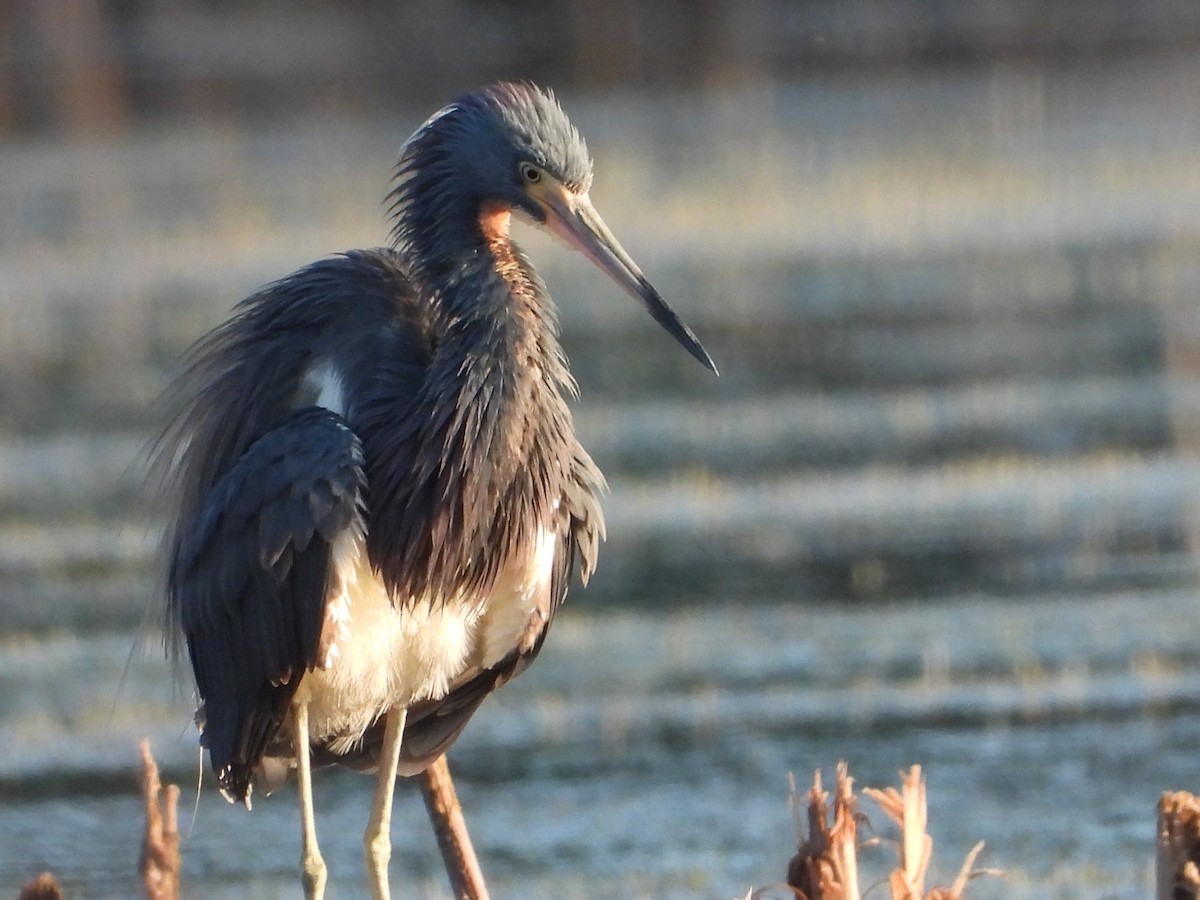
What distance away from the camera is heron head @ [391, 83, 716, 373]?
561cm

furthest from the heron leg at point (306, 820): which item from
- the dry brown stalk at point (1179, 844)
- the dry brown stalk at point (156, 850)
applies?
the dry brown stalk at point (1179, 844)

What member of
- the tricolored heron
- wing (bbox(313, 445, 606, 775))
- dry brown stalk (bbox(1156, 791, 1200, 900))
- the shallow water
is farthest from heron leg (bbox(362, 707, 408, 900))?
dry brown stalk (bbox(1156, 791, 1200, 900))

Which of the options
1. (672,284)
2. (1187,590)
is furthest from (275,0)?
(1187,590)

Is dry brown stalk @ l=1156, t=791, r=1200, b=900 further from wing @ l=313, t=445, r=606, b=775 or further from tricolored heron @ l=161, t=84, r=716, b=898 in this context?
wing @ l=313, t=445, r=606, b=775

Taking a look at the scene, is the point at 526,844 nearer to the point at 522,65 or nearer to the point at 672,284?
the point at 672,284

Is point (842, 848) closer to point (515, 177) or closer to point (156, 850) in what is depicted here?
point (156, 850)

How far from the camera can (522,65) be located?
26.3m

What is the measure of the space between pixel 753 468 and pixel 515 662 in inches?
222

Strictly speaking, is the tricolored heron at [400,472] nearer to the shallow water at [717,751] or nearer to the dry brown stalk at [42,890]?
the dry brown stalk at [42,890]

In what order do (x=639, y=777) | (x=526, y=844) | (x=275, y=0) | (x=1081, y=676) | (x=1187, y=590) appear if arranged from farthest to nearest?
1. (x=275, y=0)
2. (x=1187, y=590)
3. (x=1081, y=676)
4. (x=639, y=777)
5. (x=526, y=844)

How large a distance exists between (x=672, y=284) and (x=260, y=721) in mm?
10598

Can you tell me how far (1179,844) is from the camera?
188 inches

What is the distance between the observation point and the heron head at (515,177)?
18.4 feet

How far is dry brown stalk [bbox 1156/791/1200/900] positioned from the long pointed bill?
150 cm
